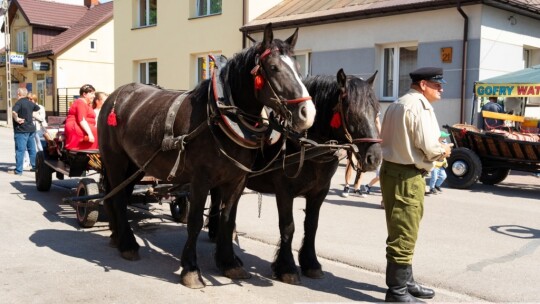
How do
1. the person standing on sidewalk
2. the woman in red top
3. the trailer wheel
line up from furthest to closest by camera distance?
the person standing on sidewalk < the woman in red top < the trailer wheel

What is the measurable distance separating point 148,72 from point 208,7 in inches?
177

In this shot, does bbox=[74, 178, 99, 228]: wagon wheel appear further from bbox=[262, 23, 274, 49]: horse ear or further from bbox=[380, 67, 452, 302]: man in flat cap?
bbox=[380, 67, 452, 302]: man in flat cap

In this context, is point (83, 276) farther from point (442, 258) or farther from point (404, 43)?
point (404, 43)

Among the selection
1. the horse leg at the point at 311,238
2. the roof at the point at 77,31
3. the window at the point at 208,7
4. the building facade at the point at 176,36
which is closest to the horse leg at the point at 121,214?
the horse leg at the point at 311,238

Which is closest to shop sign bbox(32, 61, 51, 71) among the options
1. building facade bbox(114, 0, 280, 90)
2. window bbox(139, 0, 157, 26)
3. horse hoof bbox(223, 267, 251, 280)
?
building facade bbox(114, 0, 280, 90)

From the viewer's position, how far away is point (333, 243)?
6.56 metres

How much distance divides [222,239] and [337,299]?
1225 millimetres

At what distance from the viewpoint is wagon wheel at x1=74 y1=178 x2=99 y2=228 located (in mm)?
6832

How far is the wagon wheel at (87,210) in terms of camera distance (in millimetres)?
6832

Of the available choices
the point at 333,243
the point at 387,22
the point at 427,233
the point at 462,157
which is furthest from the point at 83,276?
the point at 387,22

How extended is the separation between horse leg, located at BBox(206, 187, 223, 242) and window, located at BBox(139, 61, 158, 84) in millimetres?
17350

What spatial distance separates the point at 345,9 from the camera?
16.2m

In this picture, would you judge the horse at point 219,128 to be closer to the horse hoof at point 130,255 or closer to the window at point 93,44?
the horse hoof at point 130,255

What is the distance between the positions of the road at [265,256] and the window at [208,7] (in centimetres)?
1263
